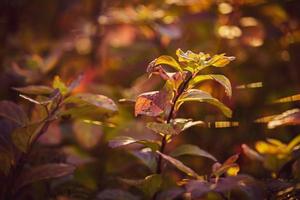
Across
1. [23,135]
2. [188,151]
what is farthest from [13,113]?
[188,151]

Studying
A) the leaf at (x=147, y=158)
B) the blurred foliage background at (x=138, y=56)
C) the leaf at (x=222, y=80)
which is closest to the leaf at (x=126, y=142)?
the leaf at (x=147, y=158)

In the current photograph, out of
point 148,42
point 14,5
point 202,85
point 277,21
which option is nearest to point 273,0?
point 277,21

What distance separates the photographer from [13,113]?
3.02 feet

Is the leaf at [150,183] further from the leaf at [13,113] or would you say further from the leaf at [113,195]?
the leaf at [13,113]

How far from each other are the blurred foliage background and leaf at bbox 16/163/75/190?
0.15m

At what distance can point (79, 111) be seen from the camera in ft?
3.12

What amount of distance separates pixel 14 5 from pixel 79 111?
2.85ft

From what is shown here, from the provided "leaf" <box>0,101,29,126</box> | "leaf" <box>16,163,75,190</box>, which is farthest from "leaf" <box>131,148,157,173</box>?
"leaf" <box>0,101,29,126</box>

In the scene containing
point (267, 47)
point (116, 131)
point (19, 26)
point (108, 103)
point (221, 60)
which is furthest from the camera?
point (19, 26)

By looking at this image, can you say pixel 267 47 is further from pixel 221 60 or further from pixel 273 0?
pixel 221 60

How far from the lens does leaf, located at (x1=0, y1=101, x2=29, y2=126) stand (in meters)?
0.91

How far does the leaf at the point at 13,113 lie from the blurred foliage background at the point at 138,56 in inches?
7.3

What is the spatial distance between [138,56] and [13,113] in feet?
2.57

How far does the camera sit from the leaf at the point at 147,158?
911 millimetres
